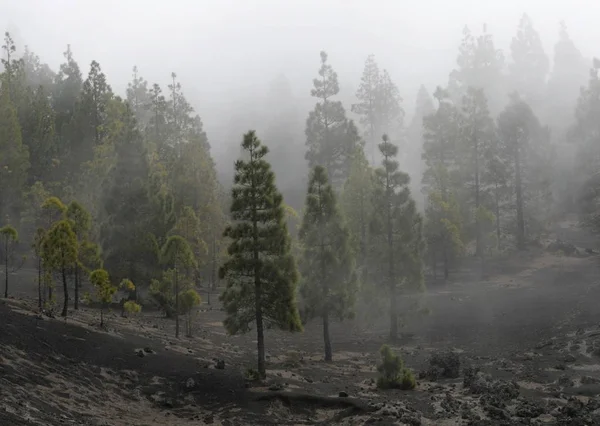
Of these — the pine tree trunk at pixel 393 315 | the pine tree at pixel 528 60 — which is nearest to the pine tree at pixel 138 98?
the pine tree trunk at pixel 393 315

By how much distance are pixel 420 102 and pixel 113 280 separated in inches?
2858

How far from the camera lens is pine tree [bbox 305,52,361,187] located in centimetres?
6488

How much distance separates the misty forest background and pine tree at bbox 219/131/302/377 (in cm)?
99

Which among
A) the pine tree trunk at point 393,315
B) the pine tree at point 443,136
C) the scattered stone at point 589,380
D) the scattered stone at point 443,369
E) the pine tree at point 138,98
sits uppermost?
the pine tree at point 138,98

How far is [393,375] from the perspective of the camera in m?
23.9

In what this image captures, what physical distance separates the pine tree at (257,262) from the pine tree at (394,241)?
1228 centimetres

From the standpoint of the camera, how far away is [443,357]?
26844 mm

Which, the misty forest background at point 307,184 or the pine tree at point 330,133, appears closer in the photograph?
the misty forest background at point 307,184

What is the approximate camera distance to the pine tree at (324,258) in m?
32.0

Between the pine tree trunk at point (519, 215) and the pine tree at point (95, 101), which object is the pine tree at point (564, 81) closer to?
the pine tree trunk at point (519, 215)

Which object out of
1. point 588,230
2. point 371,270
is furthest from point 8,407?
point 588,230

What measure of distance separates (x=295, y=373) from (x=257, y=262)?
21.3 feet

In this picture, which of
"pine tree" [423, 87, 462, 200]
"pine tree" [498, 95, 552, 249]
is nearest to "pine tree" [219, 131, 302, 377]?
"pine tree" [498, 95, 552, 249]

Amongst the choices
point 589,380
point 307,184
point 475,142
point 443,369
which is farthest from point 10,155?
point 475,142
